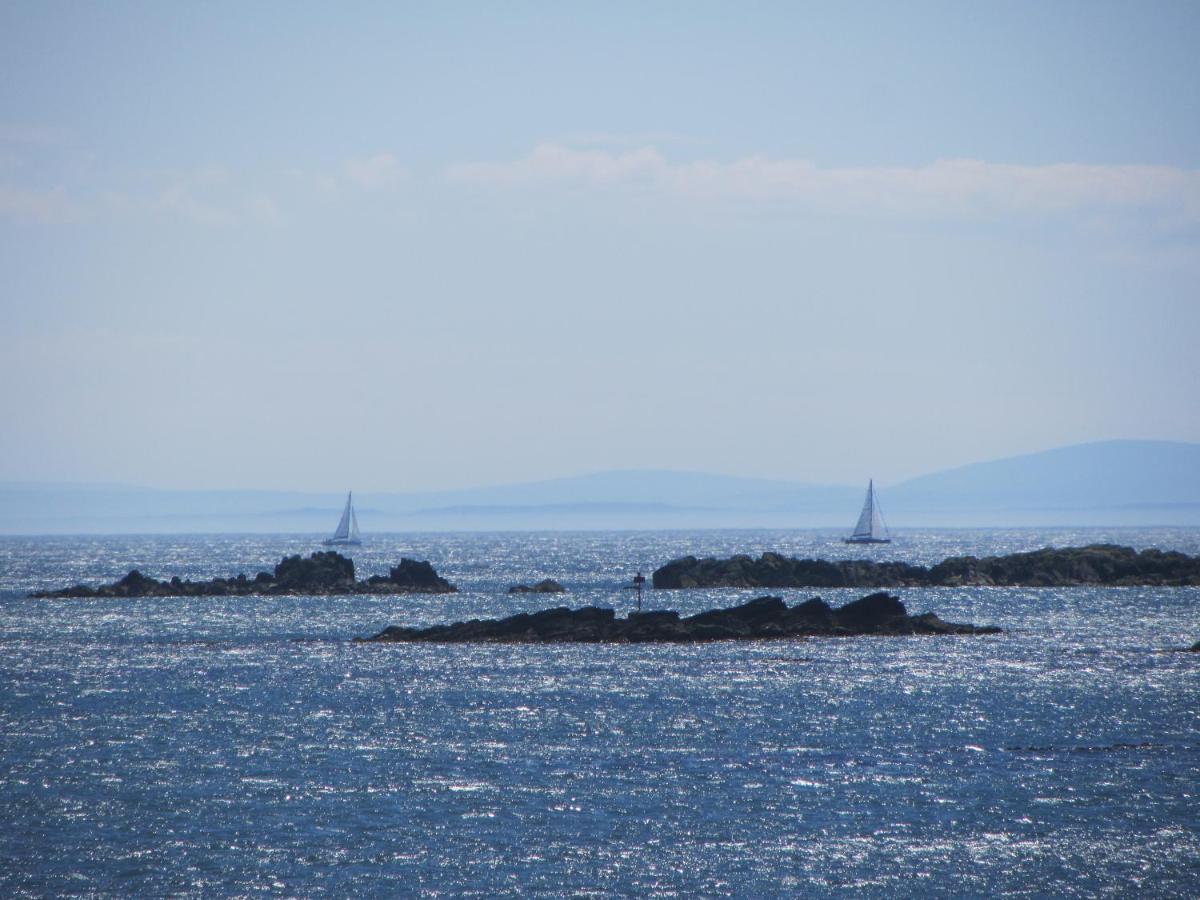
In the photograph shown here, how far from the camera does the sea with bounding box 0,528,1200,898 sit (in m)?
29.2

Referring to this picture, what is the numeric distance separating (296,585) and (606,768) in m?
79.0

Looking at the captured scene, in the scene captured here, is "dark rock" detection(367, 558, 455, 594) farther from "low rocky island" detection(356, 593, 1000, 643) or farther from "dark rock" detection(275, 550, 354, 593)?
"low rocky island" detection(356, 593, 1000, 643)

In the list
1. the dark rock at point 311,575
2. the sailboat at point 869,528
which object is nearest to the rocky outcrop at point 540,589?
the dark rock at point 311,575

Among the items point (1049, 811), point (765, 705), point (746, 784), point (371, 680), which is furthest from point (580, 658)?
point (1049, 811)

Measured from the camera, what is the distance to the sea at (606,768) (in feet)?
96.0

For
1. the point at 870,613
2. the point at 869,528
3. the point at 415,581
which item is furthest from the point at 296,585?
the point at 869,528

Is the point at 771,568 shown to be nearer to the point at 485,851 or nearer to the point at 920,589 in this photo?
the point at 920,589

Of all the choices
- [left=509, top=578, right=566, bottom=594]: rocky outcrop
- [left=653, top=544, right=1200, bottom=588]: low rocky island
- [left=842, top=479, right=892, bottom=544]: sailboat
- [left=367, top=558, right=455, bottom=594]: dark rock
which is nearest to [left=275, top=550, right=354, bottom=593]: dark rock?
[left=367, top=558, right=455, bottom=594]: dark rock

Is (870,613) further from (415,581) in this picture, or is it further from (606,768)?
(415,581)

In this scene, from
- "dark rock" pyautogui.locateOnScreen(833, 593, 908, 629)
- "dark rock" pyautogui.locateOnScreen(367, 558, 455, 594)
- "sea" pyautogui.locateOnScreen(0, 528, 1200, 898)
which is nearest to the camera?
"sea" pyautogui.locateOnScreen(0, 528, 1200, 898)

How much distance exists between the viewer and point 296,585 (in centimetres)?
11512

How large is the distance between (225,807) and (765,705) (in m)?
20.7

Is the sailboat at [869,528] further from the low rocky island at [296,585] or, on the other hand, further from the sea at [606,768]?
the sea at [606,768]

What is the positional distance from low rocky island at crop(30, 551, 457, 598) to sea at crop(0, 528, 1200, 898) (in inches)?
1581
